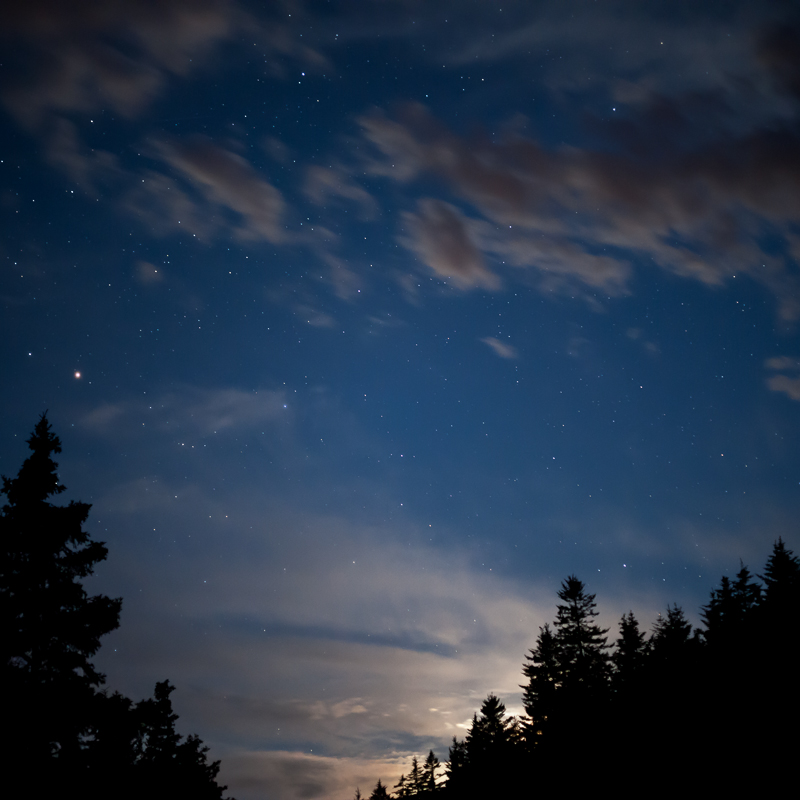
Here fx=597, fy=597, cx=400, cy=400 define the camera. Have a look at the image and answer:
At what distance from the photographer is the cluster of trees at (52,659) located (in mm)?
16703

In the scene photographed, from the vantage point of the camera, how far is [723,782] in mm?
27422

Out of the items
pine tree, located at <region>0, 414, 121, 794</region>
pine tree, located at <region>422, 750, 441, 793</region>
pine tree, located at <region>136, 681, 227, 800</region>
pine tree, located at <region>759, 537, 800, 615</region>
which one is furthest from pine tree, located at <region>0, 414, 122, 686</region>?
pine tree, located at <region>422, 750, 441, 793</region>

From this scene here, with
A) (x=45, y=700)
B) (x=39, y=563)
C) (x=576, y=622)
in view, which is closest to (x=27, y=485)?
(x=39, y=563)

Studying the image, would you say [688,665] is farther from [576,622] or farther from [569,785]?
[576,622]

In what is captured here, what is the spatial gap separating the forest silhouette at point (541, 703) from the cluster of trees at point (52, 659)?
0.12ft

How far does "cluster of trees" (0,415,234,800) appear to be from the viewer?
16.7m

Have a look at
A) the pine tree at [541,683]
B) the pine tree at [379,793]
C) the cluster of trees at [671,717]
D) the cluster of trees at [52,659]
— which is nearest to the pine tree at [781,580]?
the cluster of trees at [671,717]

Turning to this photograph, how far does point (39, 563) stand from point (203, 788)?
32542 millimetres

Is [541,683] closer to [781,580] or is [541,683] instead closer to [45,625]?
[781,580]

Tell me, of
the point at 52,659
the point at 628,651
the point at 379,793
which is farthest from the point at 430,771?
the point at 52,659

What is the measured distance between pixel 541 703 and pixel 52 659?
4197cm

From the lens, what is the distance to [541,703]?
A: 49.1 m

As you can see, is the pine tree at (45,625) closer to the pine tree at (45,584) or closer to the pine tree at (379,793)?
the pine tree at (45,584)

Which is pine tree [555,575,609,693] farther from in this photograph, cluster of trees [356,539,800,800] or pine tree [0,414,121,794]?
pine tree [0,414,121,794]
